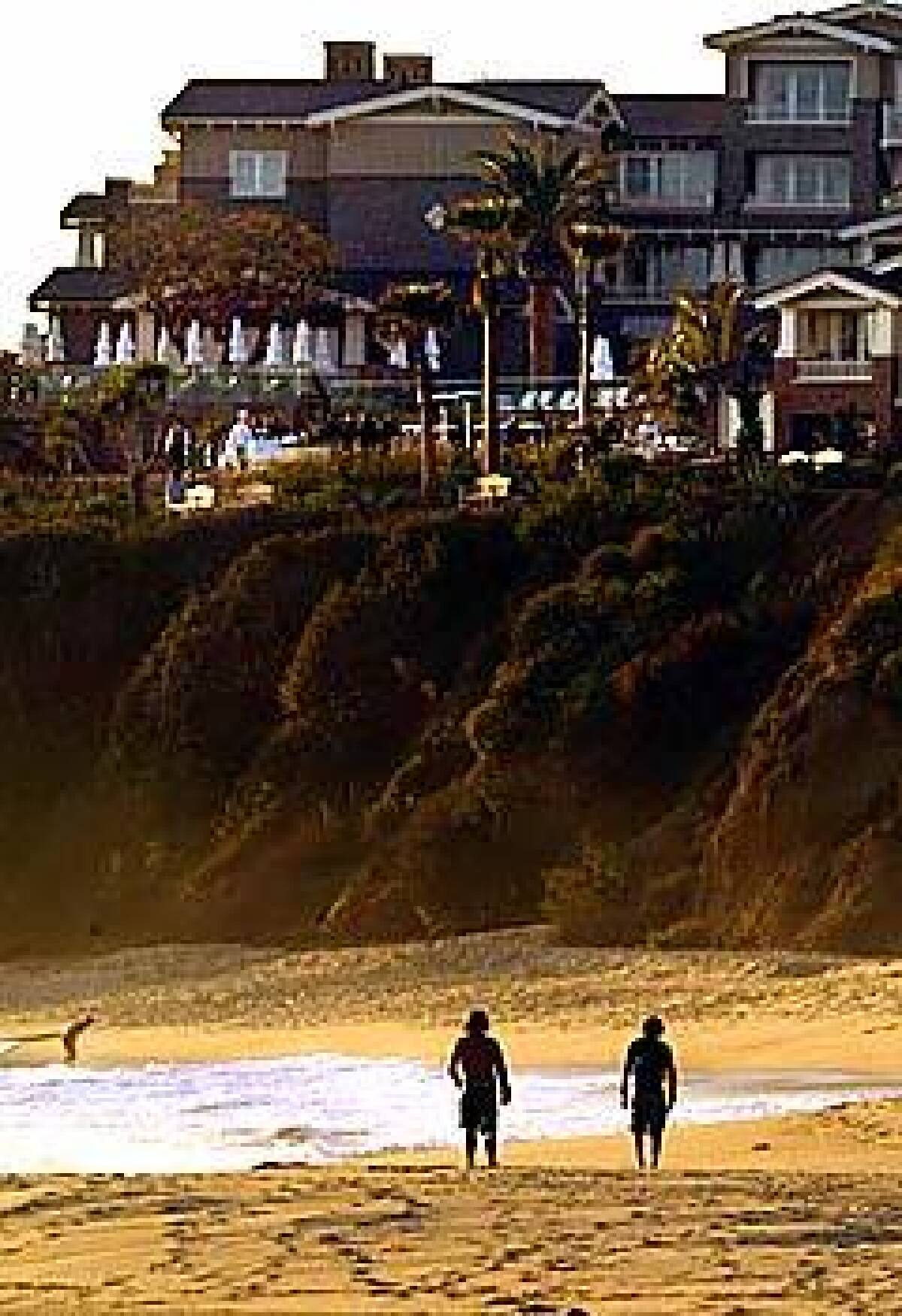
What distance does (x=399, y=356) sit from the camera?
7138cm

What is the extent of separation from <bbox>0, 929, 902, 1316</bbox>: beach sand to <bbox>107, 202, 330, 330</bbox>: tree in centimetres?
4097

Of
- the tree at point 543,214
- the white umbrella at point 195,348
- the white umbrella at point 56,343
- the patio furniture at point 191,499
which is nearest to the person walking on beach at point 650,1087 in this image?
the patio furniture at point 191,499

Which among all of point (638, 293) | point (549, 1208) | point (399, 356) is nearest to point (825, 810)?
point (549, 1208)

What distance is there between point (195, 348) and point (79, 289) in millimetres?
9790

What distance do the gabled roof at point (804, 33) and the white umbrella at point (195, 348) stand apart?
1814 cm

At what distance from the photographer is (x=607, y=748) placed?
4172 centimetres

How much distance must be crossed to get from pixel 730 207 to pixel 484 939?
4574 cm

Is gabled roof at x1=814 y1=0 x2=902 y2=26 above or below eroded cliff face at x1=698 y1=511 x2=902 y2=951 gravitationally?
above

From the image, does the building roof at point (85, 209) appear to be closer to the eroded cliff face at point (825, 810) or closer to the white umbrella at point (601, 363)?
the white umbrella at point (601, 363)

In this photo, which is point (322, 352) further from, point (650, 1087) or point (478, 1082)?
point (650, 1087)

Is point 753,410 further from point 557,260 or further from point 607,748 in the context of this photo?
point 607,748

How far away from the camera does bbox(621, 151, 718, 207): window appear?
82.6 meters

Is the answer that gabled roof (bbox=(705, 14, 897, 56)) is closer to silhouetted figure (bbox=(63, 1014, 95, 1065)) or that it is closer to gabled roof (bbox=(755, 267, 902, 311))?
gabled roof (bbox=(755, 267, 902, 311))

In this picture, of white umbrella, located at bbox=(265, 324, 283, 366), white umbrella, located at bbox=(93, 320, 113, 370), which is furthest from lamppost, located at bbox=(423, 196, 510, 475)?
white umbrella, located at bbox=(93, 320, 113, 370)
